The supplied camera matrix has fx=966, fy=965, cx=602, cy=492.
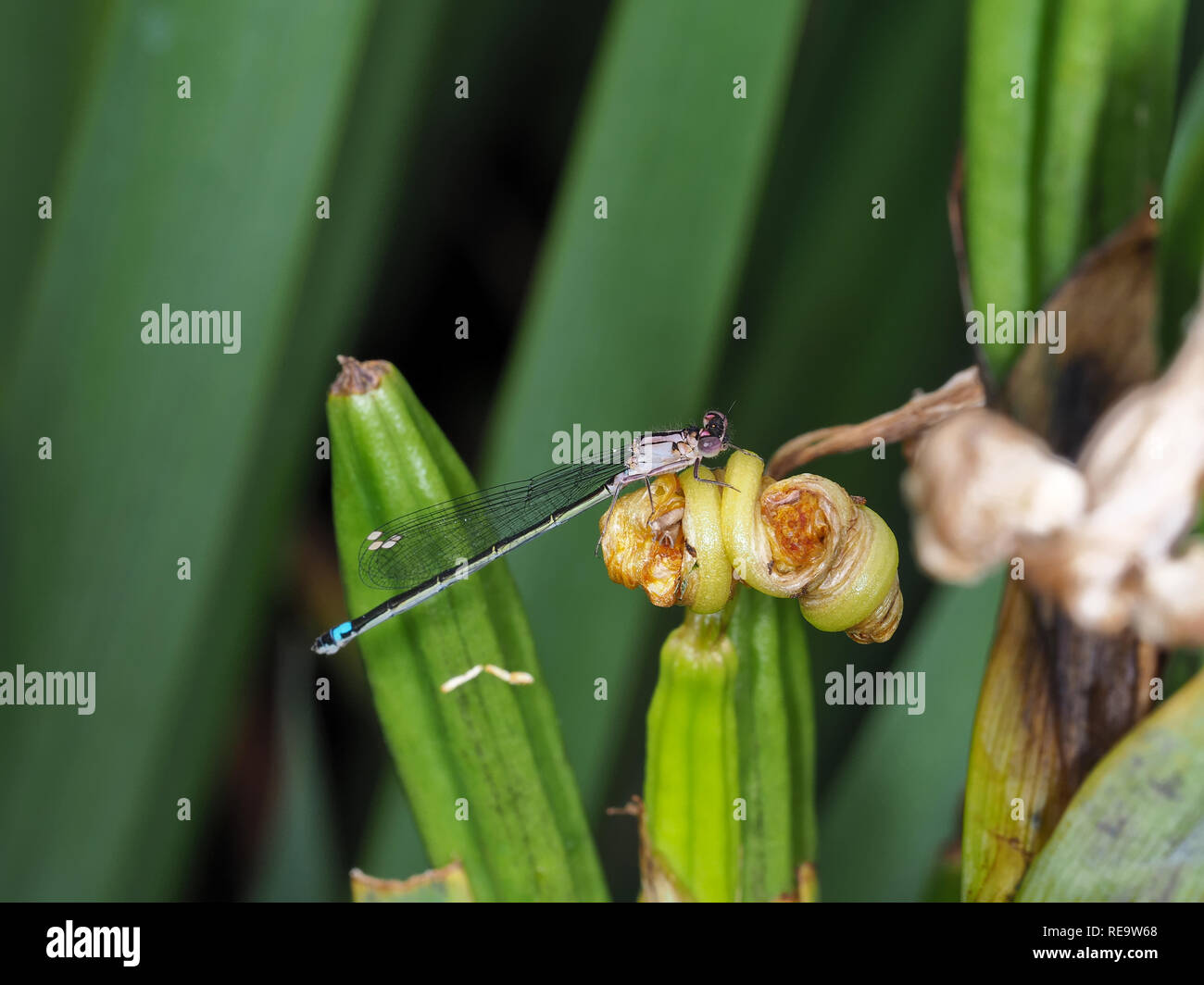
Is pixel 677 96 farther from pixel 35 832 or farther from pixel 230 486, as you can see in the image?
pixel 35 832

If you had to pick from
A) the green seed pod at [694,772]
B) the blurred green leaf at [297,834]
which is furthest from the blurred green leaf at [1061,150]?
the blurred green leaf at [297,834]

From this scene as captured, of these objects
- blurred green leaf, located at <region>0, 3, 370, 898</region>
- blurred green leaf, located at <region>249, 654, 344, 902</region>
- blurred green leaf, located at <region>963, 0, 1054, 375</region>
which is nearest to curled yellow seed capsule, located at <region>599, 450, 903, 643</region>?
blurred green leaf, located at <region>963, 0, 1054, 375</region>

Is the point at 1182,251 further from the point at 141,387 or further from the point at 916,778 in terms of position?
the point at 141,387

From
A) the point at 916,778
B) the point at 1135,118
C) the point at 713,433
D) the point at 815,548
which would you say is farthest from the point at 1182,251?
the point at 916,778

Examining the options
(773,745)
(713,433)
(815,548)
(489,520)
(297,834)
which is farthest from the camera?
(297,834)
